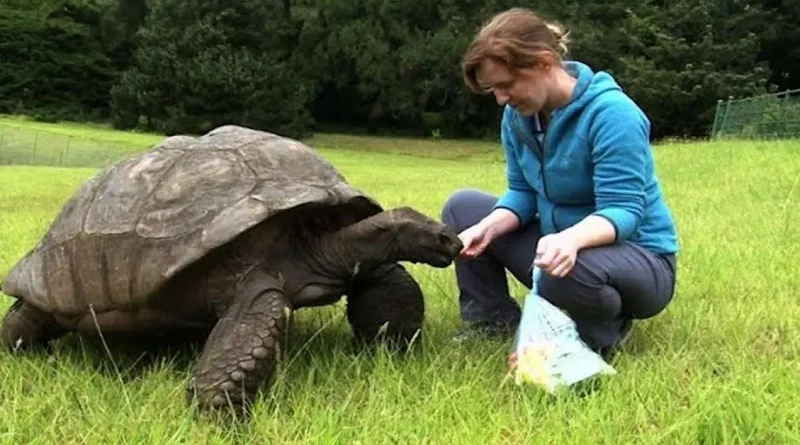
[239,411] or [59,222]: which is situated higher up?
[59,222]

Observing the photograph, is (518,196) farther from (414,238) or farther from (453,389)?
(453,389)

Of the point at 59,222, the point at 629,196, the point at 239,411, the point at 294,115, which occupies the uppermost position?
the point at 629,196

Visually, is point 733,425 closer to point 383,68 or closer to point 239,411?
Answer: point 239,411

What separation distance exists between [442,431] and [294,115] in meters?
43.1

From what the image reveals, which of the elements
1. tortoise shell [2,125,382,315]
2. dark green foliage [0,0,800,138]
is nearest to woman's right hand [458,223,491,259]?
tortoise shell [2,125,382,315]

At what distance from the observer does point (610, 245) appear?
322cm

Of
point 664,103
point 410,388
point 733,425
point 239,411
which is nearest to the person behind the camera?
point 733,425

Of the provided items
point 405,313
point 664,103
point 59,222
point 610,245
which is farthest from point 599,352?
point 664,103

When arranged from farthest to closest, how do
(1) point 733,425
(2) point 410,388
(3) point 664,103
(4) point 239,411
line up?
1. (3) point 664,103
2. (2) point 410,388
3. (4) point 239,411
4. (1) point 733,425

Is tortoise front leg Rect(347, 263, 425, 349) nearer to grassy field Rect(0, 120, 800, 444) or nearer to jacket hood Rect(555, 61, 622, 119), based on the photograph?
grassy field Rect(0, 120, 800, 444)

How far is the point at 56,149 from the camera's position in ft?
97.6

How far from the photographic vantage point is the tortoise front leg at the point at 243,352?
8.84 ft

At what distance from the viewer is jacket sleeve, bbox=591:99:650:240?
3154 millimetres

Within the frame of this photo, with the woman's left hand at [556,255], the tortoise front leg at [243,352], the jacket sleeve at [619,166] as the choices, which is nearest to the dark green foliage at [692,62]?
the jacket sleeve at [619,166]
